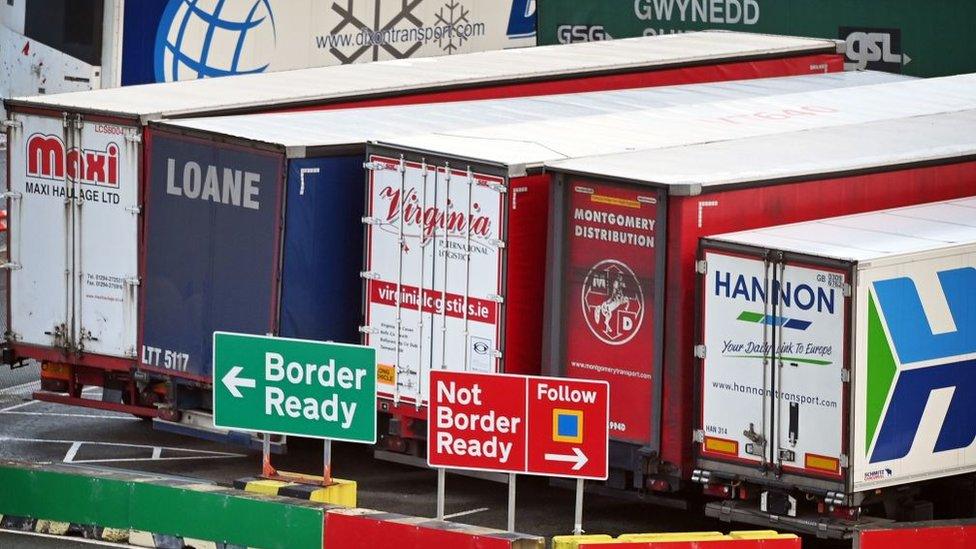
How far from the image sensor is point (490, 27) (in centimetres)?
3900

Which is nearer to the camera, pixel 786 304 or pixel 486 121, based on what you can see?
pixel 786 304

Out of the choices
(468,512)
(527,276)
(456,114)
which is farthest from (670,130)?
(468,512)

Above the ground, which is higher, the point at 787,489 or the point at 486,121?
the point at 486,121

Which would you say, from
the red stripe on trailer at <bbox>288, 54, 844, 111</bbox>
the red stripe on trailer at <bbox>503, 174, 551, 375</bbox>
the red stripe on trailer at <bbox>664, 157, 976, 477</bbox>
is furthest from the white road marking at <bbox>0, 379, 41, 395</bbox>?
the red stripe on trailer at <bbox>664, 157, 976, 477</bbox>

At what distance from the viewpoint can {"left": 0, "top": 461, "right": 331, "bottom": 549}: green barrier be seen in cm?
1683

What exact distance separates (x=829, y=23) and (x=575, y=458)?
1819cm

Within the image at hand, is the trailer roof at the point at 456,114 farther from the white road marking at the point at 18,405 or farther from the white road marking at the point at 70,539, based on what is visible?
the white road marking at the point at 18,405

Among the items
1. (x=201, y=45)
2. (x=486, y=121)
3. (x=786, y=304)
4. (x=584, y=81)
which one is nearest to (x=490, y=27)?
(x=201, y=45)

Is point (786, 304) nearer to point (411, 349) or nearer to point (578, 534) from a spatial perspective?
point (578, 534)

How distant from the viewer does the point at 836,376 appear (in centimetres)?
1652

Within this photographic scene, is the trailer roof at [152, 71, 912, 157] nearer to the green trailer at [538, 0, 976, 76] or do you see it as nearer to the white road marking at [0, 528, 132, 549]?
the green trailer at [538, 0, 976, 76]

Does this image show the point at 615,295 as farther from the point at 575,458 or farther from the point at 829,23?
the point at 829,23

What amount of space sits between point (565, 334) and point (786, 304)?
7.64ft

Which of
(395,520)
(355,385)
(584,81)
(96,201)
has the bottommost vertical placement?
(395,520)
